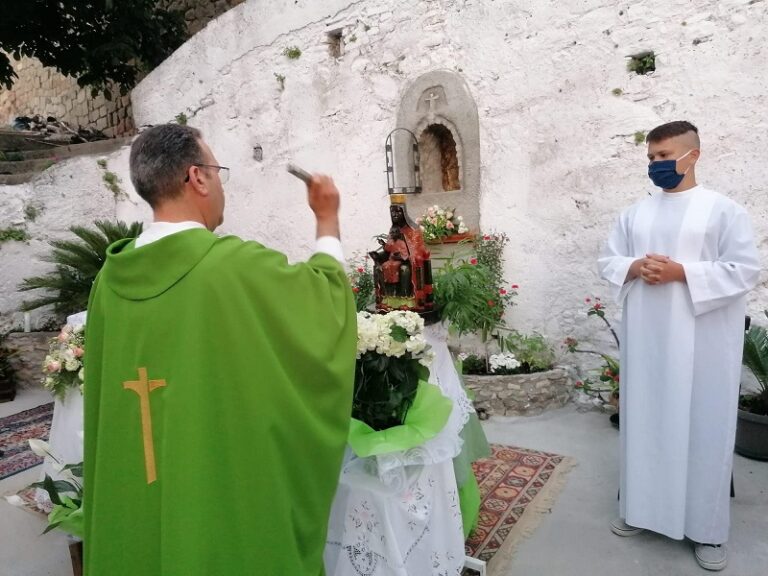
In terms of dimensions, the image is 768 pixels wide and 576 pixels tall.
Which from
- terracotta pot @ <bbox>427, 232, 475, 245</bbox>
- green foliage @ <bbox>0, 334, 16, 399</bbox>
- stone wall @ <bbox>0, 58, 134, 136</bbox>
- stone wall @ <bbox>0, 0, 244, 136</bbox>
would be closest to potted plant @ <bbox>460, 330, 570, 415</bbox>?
terracotta pot @ <bbox>427, 232, 475, 245</bbox>

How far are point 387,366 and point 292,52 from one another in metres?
5.44

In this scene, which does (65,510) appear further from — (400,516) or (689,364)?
(689,364)

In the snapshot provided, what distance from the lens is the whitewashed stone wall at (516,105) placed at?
397cm

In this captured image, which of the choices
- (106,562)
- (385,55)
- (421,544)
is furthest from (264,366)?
(385,55)

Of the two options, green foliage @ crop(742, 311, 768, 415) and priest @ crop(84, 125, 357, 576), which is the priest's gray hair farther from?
green foliage @ crop(742, 311, 768, 415)

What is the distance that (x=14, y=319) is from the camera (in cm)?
687

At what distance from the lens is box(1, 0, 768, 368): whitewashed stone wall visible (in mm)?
3967

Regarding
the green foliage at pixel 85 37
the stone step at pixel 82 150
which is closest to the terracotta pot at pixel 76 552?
the stone step at pixel 82 150

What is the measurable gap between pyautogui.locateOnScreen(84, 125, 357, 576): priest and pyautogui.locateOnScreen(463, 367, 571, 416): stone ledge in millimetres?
3185

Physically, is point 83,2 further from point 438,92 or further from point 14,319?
point 438,92

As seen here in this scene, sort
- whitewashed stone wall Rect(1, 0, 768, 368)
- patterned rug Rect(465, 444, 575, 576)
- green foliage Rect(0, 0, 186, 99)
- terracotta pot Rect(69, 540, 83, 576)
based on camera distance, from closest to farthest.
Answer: terracotta pot Rect(69, 540, 83, 576) → patterned rug Rect(465, 444, 575, 576) → whitewashed stone wall Rect(1, 0, 768, 368) → green foliage Rect(0, 0, 186, 99)

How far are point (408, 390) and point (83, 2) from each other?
30.8 ft

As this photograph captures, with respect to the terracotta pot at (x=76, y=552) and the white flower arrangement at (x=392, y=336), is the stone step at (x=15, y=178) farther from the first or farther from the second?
the white flower arrangement at (x=392, y=336)

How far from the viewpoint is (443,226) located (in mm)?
5312
